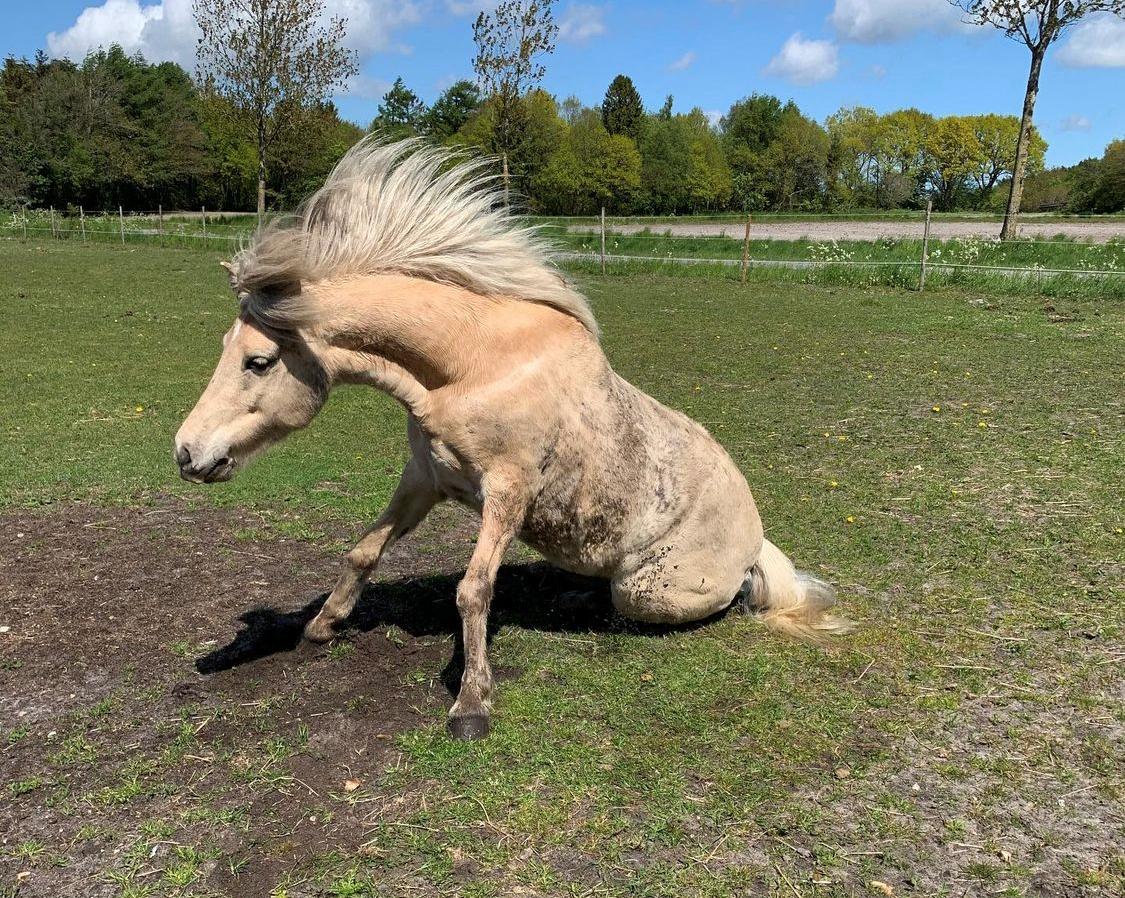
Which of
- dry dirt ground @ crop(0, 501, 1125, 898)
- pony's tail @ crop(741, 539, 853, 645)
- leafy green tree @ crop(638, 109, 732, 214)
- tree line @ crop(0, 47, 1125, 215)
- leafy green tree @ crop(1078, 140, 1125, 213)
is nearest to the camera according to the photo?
dry dirt ground @ crop(0, 501, 1125, 898)

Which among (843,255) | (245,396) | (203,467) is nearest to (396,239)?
(245,396)

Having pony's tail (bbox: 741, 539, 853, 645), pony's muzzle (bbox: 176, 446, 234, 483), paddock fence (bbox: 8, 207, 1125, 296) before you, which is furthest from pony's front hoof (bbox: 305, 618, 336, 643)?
paddock fence (bbox: 8, 207, 1125, 296)

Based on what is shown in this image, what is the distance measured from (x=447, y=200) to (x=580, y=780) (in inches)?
101

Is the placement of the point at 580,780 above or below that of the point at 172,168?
below

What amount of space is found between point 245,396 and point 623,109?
73810 mm

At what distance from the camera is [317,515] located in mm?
6691

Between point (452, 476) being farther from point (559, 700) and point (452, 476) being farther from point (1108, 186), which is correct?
point (1108, 186)

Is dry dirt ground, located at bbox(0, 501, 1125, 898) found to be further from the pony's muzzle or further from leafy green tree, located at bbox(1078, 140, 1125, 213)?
leafy green tree, located at bbox(1078, 140, 1125, 213)

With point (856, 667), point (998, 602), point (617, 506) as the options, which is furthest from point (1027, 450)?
point (617, 506)

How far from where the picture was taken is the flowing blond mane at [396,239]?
364 centimetres

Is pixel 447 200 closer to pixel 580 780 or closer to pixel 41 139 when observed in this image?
pixel 580 780

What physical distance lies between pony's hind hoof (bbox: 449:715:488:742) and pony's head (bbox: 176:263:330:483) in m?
1.45

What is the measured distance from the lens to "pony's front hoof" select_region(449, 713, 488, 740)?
12.1 feet

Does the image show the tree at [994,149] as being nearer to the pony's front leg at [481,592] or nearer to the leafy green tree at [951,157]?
the leafy green tree at [951,157]
